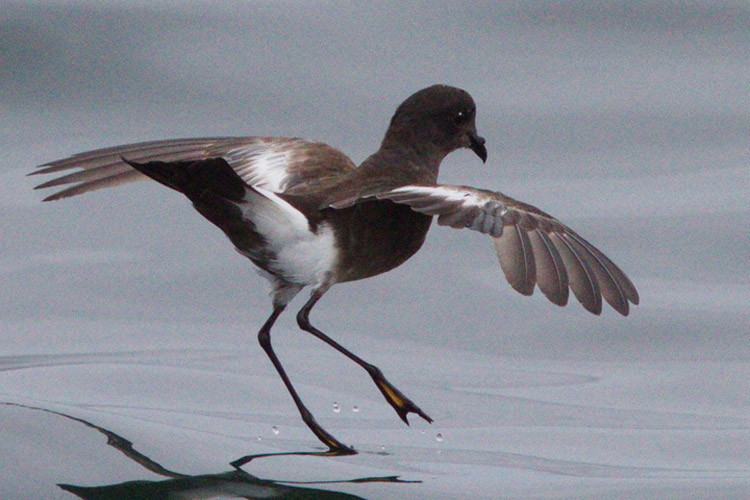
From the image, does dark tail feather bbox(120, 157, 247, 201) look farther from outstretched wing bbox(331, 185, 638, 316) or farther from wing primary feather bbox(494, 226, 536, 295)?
wing primary feather bbox(494, 226, 536, 295)

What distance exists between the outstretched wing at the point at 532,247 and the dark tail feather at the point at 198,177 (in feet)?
1.51

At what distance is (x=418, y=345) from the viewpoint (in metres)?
6.72

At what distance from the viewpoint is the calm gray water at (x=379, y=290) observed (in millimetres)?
4633

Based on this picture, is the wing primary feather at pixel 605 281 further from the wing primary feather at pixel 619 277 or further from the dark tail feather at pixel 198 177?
the dark tail feather at pixel 198 177

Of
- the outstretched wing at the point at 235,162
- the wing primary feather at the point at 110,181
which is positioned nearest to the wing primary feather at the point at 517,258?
the outstretched wing at the point at 235,162

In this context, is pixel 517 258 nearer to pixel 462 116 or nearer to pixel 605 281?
pixel 605 281

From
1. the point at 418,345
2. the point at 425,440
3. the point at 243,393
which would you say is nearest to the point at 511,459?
Answer: the point at 425,440

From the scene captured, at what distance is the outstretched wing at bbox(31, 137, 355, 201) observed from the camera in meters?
5.11

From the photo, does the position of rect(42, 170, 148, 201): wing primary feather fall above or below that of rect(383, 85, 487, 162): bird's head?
below

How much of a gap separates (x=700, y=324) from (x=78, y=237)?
3.37 metres

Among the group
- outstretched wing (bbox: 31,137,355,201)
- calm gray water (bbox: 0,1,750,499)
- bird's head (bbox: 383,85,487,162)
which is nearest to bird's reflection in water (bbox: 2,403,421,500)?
calm gray water (bbox: 0,1,750,499)

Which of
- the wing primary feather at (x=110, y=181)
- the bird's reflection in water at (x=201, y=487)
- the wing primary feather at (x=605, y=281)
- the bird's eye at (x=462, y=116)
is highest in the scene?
the bird's eye at (x=462, y=116)

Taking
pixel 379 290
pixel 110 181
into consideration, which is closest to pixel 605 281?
pixel 110 181

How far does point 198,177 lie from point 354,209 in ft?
2.17
